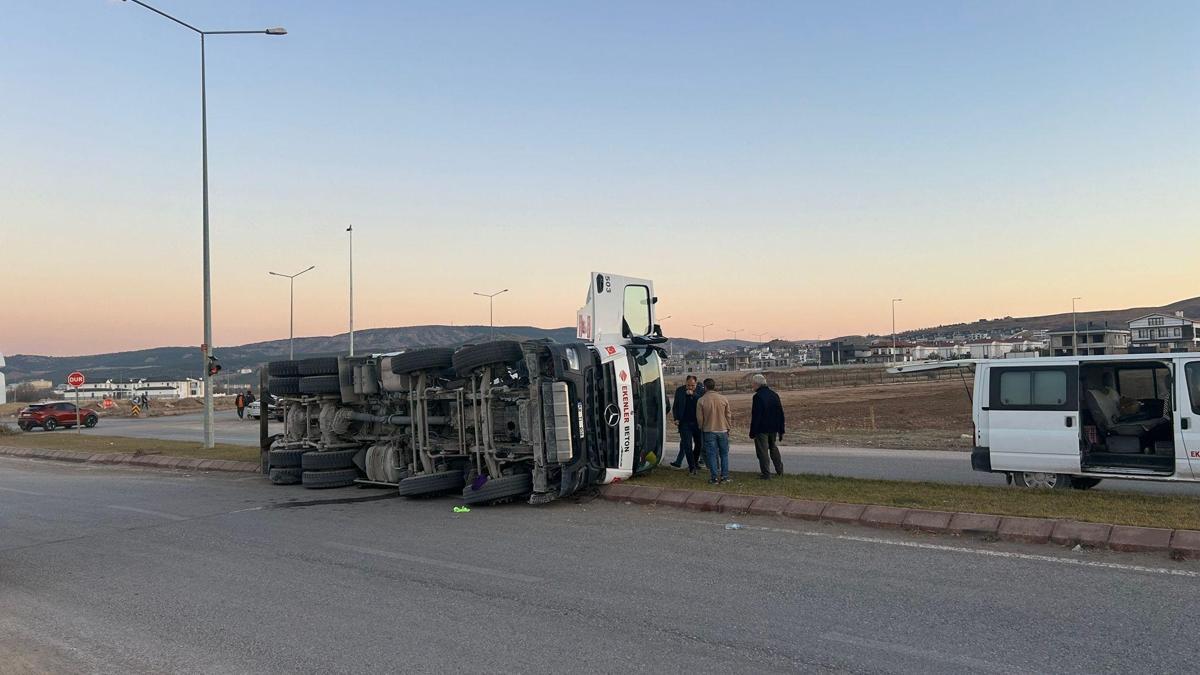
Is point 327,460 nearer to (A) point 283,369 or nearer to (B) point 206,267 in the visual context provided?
(A) point 283,369

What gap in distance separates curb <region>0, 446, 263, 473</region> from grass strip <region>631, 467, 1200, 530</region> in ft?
30.3

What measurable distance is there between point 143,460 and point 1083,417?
60.1 feet

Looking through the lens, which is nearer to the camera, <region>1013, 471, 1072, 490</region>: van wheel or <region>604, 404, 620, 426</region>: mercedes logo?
<region>1013, 471, 1072, 490</region>: van wheel

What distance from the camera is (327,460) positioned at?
13531 millimetres

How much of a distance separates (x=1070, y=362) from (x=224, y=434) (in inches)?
1149

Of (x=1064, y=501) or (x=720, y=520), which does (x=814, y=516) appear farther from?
(x=1064, y=501)

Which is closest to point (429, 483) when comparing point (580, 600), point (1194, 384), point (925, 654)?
point (580, 600)

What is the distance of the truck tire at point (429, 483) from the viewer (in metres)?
11.6

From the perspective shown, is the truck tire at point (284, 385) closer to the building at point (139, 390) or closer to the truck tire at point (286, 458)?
the truck tire at point (286, 458)

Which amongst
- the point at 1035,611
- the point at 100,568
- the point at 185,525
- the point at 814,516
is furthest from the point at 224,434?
the point at 1035,611

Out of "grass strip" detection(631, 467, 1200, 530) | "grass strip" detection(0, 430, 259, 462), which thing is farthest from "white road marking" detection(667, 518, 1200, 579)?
"grass strip" detection(0, 430, 259, 462)

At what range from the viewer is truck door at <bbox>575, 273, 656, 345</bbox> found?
39.3 ft

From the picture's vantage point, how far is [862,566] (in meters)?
7.16

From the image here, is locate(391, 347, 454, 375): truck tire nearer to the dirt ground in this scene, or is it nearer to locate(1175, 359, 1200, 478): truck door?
locate(1175, 359, 1200, 478): truck door
